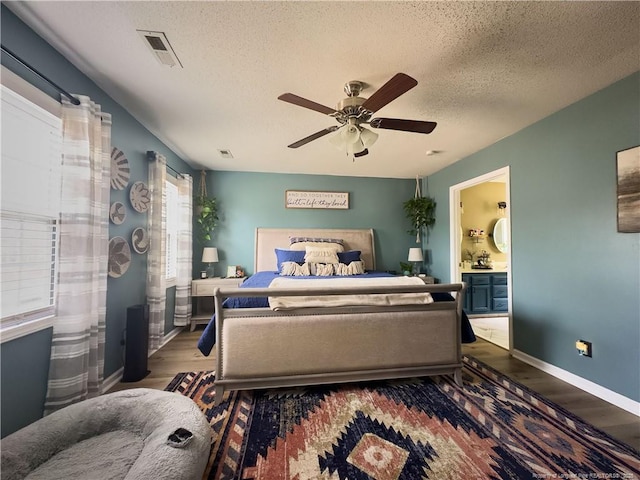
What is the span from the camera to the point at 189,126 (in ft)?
9.27

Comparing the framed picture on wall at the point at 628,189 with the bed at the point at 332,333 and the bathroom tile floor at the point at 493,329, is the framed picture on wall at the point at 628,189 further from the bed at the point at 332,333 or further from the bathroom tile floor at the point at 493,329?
the bathroom tile floor at the point at 493,329

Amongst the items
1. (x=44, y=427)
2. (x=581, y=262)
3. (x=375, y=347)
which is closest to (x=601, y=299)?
(x=581, y=262)

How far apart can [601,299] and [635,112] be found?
143cm

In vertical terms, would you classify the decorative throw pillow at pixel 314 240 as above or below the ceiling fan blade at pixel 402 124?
below

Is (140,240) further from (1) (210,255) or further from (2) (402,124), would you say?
(2) (402,124)

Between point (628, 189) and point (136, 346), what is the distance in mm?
4179

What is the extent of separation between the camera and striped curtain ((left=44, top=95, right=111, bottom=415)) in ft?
5.56

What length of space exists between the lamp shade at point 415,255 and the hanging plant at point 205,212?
330cm

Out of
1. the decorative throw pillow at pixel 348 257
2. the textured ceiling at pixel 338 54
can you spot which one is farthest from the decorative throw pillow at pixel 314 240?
the textured ceiling at pixel 338 54

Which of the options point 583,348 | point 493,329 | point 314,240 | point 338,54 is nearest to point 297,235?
point 314,240

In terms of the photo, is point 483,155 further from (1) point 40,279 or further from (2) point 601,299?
(1) point 40,279

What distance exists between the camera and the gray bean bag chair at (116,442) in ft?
3.81

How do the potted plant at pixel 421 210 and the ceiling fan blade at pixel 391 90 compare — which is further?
the potted plant at pixel 421 210

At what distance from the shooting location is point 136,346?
7.78ft
